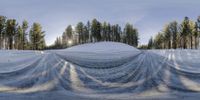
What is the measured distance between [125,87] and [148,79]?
107 centimetres

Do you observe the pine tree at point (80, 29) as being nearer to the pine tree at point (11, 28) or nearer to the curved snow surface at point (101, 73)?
the pine tree at point (11, 28)

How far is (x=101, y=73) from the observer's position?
1548 centimetres

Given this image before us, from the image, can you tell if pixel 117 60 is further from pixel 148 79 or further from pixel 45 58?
pixel 45 58

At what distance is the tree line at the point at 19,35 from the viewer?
123 m

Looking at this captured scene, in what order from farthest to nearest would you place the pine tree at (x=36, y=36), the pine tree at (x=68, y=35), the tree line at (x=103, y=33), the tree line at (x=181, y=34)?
the pine tree at (x=68, y=35) < the tree line at (x=103, y=33) < the pine tree at (x=36, y=36) < the tree line at (x=181, y=34)

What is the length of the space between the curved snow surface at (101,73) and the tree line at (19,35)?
4264 inches

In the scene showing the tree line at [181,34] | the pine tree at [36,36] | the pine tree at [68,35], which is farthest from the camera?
the pine tree at [68,35]

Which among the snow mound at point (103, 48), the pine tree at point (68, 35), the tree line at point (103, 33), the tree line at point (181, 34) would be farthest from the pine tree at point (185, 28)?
the snow mound at point (103, 48)

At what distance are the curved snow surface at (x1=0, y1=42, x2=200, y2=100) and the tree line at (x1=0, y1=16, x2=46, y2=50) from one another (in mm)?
108313

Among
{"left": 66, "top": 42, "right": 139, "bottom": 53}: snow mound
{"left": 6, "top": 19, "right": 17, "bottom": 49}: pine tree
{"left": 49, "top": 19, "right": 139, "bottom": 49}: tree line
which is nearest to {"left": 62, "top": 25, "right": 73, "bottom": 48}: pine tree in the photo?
{"left": 49, "top": 19, "right": 139, "bottom": 49}: tree line

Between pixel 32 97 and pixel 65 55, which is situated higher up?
pixel 65 55

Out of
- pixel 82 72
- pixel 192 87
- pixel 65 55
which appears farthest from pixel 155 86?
pixel 65 55

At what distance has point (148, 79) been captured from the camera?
15.5 meters

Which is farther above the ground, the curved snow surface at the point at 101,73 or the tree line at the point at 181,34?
the tree line at the point at 181,34
